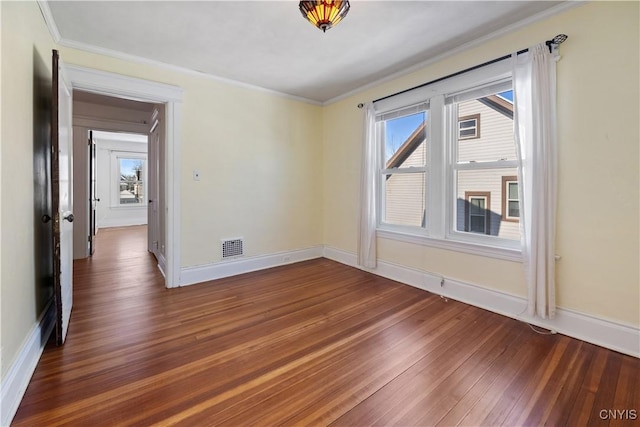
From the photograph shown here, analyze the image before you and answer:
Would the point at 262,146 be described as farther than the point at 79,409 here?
Yes

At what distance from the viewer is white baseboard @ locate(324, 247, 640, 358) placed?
6.47 ft

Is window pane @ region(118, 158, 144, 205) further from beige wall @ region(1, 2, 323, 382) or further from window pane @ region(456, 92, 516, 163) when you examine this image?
window pane @ region(456, 92, 516, 163)

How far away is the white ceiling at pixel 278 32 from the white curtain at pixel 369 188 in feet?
2.08

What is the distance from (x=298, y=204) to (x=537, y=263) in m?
3.07

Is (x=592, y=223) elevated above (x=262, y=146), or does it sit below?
below

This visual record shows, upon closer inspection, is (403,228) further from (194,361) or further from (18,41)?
(18,41)

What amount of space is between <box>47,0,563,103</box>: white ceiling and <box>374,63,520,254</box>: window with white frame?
43cm

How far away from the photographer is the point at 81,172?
→ 15.4 ft

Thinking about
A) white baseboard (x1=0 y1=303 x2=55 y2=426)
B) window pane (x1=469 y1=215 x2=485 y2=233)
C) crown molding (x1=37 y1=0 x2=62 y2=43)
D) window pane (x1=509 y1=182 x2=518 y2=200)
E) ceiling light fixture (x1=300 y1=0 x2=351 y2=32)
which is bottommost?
white baseboard (x1=0 y1=303 x2=55 y2=426)

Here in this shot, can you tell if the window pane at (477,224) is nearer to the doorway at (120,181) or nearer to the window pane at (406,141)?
the window pane at (406,141)

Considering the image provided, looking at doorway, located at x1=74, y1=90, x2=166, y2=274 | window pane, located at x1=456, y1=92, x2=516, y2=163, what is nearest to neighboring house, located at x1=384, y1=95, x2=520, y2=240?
window pane, located at x1=456, y1=92, x2=516, y2=163

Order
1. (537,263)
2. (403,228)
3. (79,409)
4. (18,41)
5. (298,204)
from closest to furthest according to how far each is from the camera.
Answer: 1. (79,409)
2. (18,41)
3. (537,263)
4. (403,228)
5. (298,204)

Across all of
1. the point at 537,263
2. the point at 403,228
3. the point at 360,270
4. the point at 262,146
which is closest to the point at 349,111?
the point at 262,146

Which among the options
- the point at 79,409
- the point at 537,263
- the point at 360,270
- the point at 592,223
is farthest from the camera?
the point at 360,270
